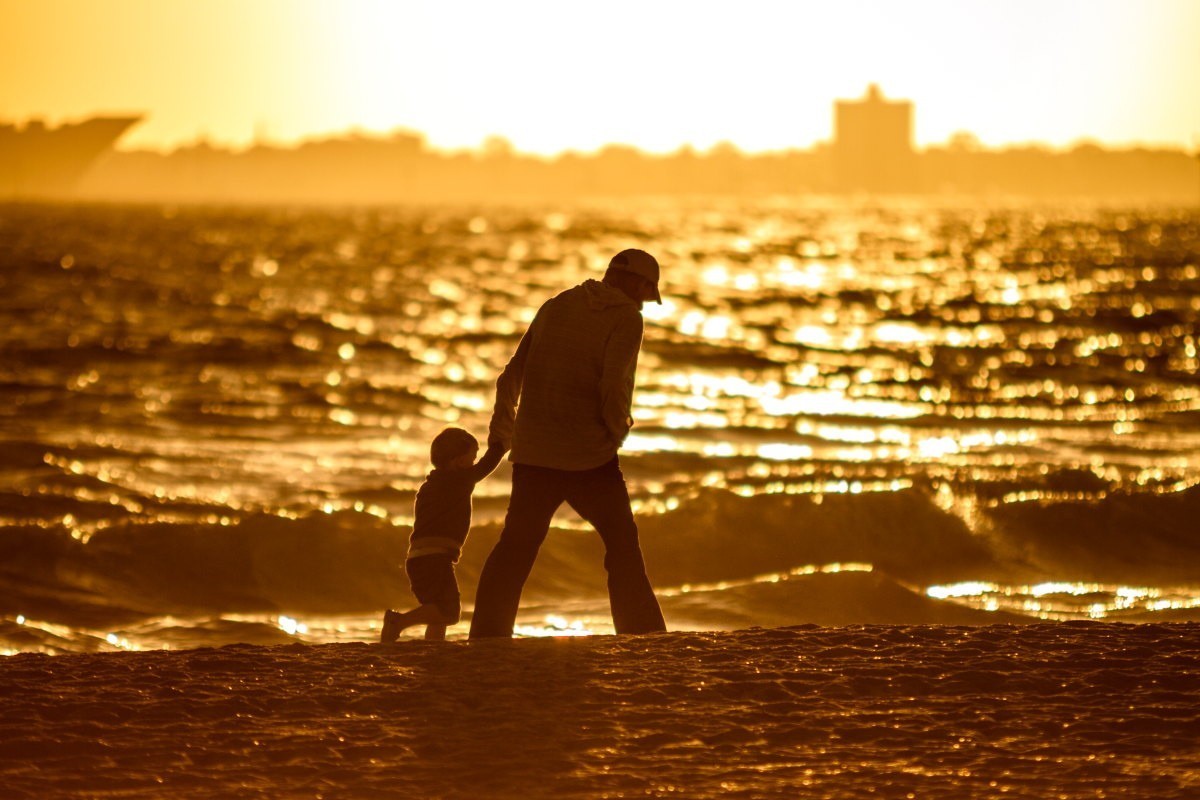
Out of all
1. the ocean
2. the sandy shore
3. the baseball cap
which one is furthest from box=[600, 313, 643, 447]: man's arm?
the ocean

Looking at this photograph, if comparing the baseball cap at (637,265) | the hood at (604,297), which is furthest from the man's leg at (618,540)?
the baseball cap at (637,265)

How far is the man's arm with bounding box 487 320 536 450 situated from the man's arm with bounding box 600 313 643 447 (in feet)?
1.03

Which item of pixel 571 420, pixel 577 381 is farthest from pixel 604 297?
pixel 571 420

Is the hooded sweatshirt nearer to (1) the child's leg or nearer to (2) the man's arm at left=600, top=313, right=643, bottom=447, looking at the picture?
(2) the man's arm at left=600, top=313, right=643, bottom=447

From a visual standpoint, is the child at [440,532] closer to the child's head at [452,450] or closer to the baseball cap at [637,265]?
the child's head at [452,450]

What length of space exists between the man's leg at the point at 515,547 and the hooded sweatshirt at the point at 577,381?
7cm

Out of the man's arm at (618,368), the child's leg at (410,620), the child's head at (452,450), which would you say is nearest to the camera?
the man's arm at (618,368)

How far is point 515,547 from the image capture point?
6070mm

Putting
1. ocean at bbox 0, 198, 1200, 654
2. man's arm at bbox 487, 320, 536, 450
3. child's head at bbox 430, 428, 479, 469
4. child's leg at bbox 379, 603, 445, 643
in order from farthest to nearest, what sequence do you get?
ocean at bbox 0, 198, 1200, 654 → child's leg at bbox 379, 603, 445, 643 → child's head at bbox 430, 428, 479, 469 → man's arm at bbox 487, 320, 536, 450

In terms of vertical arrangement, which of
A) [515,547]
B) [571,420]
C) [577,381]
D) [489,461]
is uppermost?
[577,381]

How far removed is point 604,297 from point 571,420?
17.4 inches

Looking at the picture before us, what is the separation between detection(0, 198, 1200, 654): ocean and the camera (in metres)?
8.86

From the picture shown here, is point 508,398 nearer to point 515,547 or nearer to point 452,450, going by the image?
point 452,450

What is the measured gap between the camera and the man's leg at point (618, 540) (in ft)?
19.7
